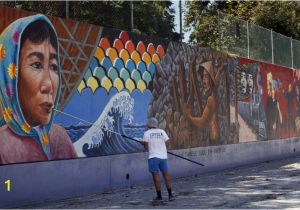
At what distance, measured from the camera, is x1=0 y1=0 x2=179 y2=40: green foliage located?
11766 mm

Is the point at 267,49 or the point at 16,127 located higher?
the point at 267,49

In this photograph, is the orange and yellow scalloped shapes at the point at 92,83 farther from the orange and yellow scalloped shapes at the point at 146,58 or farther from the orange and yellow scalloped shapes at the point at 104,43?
the orange and yellow scalloped shapes at the point at 146,58

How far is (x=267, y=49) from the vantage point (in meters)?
22.6

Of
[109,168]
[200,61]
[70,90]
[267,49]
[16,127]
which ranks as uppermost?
[267,49]

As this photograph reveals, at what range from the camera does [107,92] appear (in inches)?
506

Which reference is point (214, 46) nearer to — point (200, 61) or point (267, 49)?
point (200, 61)

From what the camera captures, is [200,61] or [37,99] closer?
[37,99]

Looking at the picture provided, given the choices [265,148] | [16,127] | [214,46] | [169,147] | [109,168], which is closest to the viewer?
[16,127]

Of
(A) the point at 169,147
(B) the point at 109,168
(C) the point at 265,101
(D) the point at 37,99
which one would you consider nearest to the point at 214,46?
(C) the point at 265,101

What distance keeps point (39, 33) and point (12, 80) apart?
1.28m

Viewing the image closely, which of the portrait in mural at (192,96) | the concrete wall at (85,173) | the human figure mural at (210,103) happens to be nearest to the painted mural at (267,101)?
the portrait in mural at (192,96)

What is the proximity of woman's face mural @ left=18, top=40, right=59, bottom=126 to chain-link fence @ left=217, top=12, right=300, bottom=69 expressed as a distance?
9.26m

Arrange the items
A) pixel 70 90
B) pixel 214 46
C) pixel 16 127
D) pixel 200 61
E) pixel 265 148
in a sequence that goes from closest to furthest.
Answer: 1. pixel 16 127
2. pixel 70 90
3. pixel 200 61
4. pixel 214 46
5. pixel 265 148

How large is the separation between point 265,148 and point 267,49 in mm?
4321
